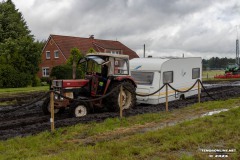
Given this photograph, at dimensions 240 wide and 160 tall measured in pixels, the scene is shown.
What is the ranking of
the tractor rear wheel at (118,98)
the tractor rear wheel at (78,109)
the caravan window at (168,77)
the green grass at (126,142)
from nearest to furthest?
the green grass at (126,142) < the tractor rear wheel at (78,109) < the tractor rear wheel at (118,98) < the caravan window at (168,77)

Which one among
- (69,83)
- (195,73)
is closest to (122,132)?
(69,83)

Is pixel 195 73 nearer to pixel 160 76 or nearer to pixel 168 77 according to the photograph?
pixel 168 77

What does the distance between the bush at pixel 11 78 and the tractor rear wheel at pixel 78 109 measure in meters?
20.0

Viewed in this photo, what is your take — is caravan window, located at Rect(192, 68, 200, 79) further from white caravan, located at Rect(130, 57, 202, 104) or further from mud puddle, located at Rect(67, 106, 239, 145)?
mud puddle, located at Rect(67, 106, 239, 145)

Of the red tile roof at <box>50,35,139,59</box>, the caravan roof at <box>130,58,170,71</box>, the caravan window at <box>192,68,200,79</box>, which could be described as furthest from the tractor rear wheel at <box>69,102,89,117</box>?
the red tile roof at <box>50,35,139,59</box>

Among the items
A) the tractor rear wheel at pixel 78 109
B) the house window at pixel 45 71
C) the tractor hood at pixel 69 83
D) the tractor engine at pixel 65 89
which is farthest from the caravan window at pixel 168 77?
the house window at pixel 45 71

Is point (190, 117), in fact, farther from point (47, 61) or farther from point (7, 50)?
point (47, 61)

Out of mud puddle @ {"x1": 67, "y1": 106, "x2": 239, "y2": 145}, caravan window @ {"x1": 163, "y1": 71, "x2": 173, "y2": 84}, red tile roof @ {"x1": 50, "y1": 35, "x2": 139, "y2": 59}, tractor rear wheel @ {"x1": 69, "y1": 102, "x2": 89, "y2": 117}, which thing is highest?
red tile roof @ {"x1": 50, "y1": 35, "x2": 139, "y2": 59}

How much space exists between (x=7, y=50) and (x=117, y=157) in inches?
1230

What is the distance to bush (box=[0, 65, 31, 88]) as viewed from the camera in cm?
2997

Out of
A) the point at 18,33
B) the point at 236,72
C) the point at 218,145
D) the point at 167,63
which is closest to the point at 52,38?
the point at 18,33

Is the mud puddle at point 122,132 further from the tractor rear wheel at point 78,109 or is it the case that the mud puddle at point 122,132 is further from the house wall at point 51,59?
the house wall at point 51,59

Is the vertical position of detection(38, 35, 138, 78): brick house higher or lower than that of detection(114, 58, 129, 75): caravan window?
higher

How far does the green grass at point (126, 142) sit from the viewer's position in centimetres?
646
